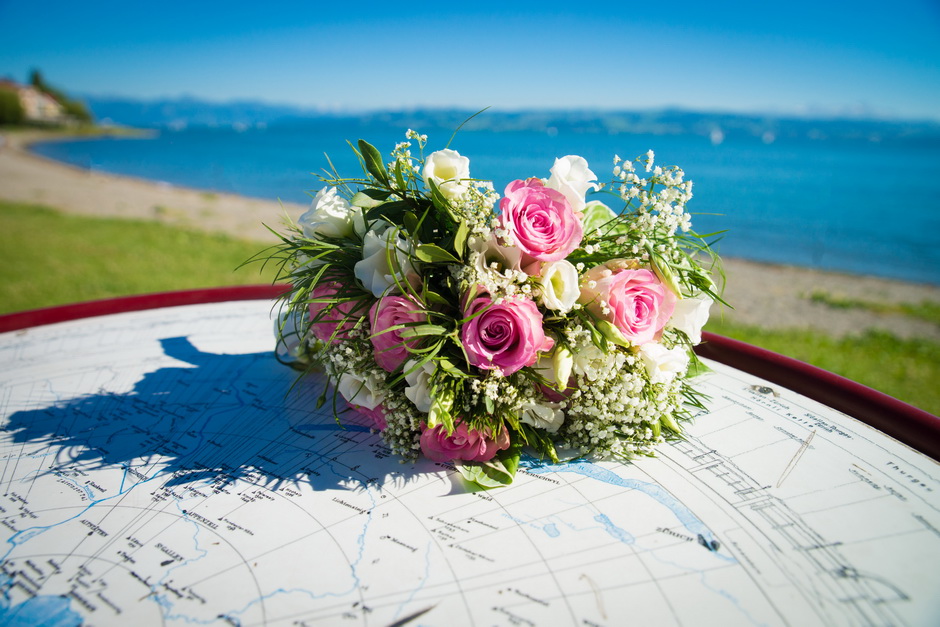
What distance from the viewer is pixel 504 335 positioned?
1.36 meters

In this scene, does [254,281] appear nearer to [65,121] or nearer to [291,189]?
[291,189]

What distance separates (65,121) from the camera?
68750 mm

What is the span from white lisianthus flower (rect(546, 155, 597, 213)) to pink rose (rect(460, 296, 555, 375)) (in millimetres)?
315

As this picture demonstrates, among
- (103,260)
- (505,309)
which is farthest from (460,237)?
(103,260)

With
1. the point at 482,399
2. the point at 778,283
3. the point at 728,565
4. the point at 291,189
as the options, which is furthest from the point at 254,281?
the point at 291,189

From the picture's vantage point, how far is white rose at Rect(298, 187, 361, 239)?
1.64 m

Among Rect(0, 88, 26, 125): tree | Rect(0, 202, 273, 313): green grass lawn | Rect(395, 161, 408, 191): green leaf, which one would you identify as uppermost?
Rect(0, 88, 26, 125): tree

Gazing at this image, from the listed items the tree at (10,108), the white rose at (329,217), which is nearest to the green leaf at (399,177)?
the white rose at (329,217)

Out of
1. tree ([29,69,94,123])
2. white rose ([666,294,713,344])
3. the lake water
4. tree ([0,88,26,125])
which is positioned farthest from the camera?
tree ([29,69,94,123])

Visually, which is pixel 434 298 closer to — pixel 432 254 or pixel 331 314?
pixel 432 254

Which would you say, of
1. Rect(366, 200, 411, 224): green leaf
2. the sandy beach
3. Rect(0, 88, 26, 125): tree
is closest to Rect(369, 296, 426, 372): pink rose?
Rect(366, 200, 411, 224): green leaf

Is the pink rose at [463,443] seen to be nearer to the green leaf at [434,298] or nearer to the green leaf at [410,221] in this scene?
the green leaf at [434,298]

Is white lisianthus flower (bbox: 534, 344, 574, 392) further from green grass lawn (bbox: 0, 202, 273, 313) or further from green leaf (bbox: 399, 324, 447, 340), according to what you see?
green grass lawn (bbox: 0, 202, 273, 313)

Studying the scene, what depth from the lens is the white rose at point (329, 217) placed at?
164cm
